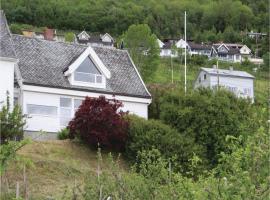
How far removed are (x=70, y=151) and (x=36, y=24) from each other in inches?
4741

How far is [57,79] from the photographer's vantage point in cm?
2866

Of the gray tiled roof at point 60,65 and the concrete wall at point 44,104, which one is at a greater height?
the gray tiled roof at point 60,65

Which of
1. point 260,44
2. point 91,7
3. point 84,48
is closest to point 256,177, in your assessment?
point 84,48

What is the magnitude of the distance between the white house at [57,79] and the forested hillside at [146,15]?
104167 millimetres

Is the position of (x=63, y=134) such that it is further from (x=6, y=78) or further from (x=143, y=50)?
(x=143, y=50)

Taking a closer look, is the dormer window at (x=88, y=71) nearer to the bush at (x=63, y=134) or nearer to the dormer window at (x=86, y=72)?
the dormer window at (x=86, y=72)

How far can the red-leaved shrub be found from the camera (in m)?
22.6

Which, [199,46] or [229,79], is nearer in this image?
[229,79]

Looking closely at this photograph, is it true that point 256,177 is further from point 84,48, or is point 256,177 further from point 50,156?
point 84,48

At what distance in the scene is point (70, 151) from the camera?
22281 mm

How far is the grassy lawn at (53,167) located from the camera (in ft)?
53.1

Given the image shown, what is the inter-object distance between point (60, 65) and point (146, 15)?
4436 inches

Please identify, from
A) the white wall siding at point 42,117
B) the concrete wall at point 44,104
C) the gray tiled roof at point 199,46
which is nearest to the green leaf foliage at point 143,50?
the concrete wall at point 44,104

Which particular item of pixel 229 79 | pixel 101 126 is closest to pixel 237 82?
pixel 229 79
